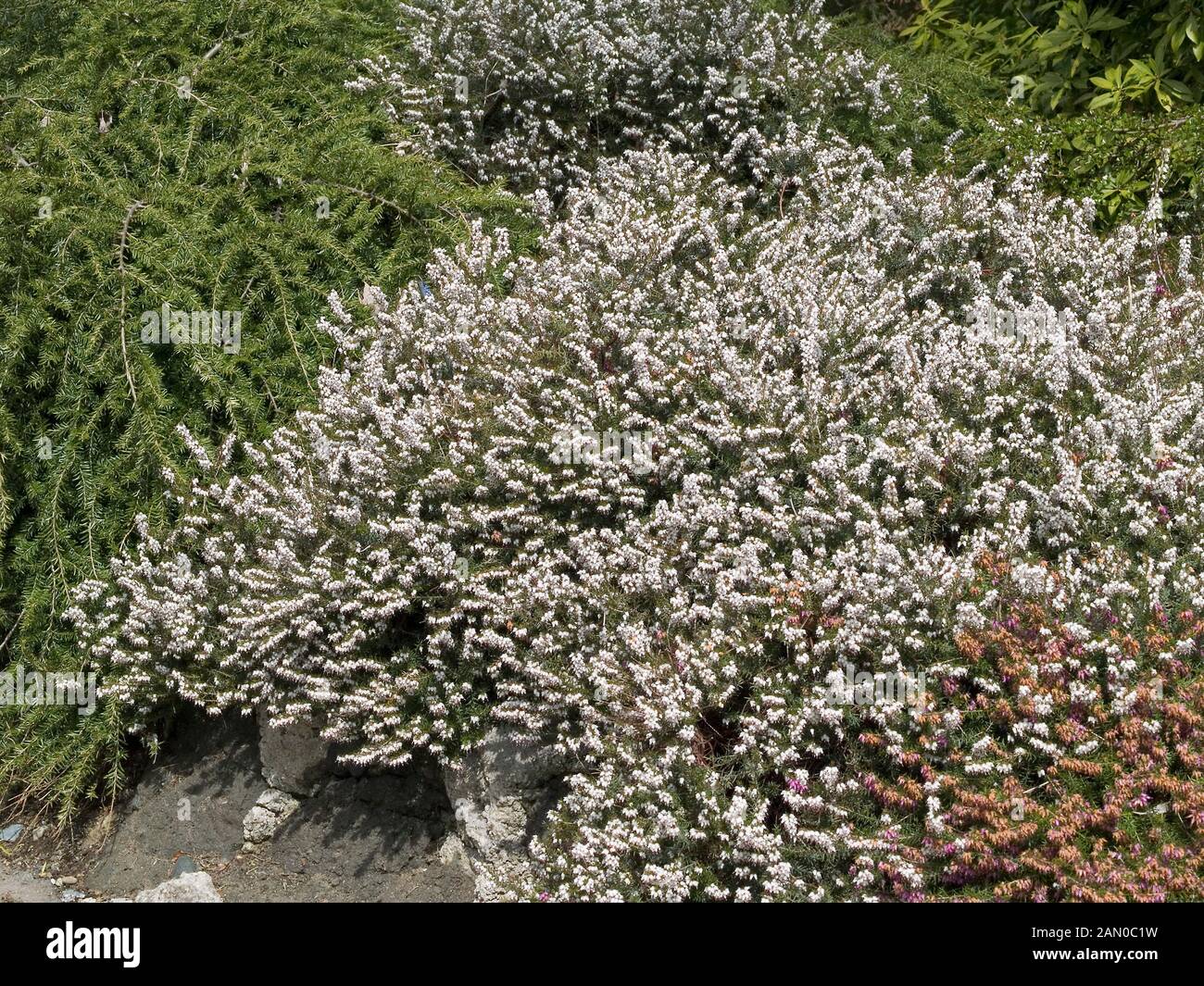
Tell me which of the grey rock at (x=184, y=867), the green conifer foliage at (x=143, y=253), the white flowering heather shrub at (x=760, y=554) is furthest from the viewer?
the green conifer foliage at (x=143, y=253)

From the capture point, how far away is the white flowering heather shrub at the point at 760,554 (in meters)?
3.73

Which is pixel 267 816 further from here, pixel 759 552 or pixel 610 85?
pixel 610 85

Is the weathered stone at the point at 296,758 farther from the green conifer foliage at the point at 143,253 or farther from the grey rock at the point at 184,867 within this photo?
the green conifer foliage at the point at 143,253

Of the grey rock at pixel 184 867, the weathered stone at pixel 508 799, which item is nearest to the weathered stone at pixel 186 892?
the grey rock at pixel 184 867

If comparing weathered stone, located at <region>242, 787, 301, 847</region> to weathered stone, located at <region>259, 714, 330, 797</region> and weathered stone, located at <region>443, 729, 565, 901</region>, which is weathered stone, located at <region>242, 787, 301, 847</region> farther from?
weathered stone, located at <region>443, 729, 565, 901</region>

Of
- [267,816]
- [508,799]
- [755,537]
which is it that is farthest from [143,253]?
[755,537]

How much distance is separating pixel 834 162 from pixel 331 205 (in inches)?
103

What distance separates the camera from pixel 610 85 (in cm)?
677

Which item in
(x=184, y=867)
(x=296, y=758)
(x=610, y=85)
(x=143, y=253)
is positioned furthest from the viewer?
(x=610, y=85)

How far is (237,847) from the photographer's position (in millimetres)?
5031

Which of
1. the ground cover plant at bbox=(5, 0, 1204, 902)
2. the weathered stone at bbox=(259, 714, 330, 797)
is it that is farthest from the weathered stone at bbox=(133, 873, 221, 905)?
the ground cover plant at bbox=(5, 0, 1204, 902)

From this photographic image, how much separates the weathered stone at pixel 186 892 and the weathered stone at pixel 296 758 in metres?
0.48

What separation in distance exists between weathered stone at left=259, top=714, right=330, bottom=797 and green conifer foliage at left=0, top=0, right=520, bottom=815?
673mm

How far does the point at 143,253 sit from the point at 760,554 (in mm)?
3271
